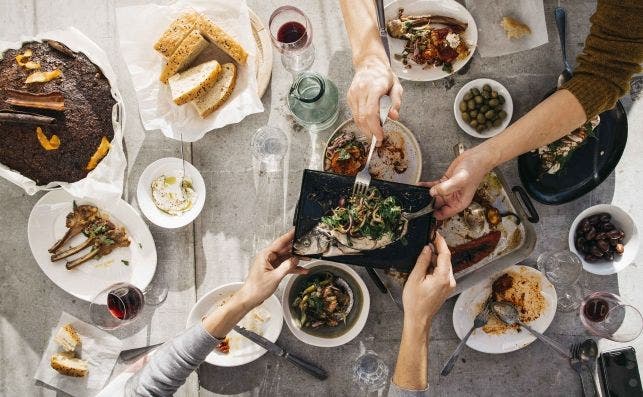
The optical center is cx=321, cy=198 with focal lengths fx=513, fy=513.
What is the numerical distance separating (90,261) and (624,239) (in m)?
2.54

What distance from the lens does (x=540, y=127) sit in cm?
199

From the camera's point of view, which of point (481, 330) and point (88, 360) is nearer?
point (481, 330)

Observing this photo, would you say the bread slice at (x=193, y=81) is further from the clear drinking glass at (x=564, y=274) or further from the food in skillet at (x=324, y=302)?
the clear drinking glass at (x=564, y=274)

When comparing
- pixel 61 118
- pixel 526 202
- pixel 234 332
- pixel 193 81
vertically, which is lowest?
pixel 234 332

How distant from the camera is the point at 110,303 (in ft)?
7.93

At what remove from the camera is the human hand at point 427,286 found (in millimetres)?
2004

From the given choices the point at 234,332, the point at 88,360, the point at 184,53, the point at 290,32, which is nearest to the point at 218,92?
the point at 184,53

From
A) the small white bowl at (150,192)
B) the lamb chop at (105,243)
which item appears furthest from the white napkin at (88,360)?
the small white bowl at (150,192)

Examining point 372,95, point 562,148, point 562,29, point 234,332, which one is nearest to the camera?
point 372,95

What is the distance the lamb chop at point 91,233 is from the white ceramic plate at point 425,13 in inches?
62.5

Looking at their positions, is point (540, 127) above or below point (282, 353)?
above

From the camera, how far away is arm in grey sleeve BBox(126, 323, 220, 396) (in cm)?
212

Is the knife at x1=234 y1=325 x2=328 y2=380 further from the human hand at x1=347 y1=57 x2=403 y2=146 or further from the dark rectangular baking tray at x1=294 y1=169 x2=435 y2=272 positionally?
the human hand at x1=347 y1=57 x2=403 y2=146

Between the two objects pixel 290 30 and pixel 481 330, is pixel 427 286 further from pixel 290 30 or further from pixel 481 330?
pixel 290 30
